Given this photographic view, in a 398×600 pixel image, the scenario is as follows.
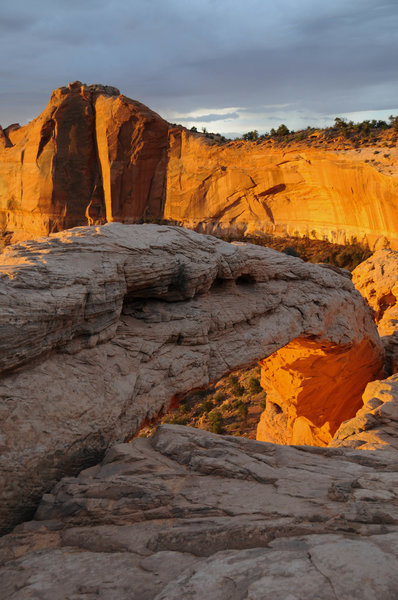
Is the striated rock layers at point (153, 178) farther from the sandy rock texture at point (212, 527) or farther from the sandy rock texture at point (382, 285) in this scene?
the sandy rock texture at point (212, 527)

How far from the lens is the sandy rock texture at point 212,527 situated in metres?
3.49

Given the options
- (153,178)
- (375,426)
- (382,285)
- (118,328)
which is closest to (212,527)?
(118,328)

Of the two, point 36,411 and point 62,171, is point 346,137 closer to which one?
point 62,171

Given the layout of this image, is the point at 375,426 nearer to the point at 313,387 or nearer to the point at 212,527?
the point at 313,387

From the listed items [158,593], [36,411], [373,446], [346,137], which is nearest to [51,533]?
[36,411]

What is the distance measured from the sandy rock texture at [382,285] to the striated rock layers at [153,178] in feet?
37.7

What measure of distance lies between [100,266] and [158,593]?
478 cm

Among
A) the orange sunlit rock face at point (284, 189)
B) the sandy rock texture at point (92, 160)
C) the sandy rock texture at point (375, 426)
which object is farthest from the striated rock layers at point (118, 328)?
the sandy rock texture at point (92, 160)

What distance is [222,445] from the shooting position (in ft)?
20.9

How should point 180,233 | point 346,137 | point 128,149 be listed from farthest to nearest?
point 128,149 → point 346,137 → point 180,233

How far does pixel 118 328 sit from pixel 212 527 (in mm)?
4216

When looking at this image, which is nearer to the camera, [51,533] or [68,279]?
[51,533]

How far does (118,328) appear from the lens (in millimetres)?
8227

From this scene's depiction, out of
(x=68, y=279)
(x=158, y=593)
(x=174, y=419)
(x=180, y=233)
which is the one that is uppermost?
(x=180, y=233)
